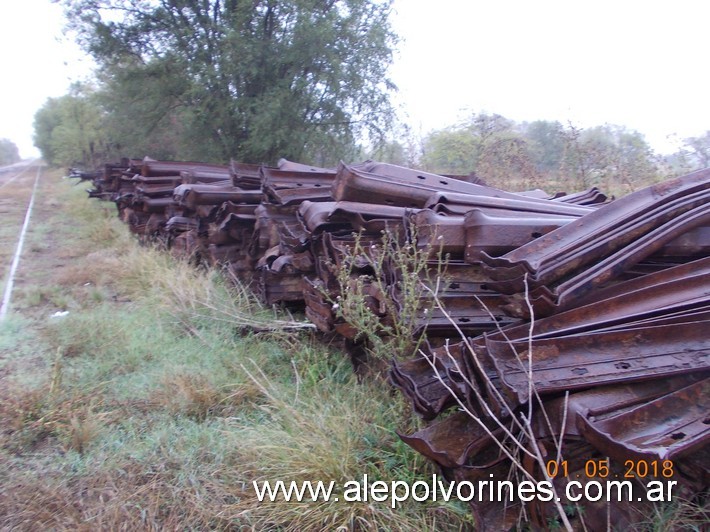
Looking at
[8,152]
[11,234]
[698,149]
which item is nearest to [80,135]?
[11,234]

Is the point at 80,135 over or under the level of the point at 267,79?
under

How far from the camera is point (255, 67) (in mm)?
15289

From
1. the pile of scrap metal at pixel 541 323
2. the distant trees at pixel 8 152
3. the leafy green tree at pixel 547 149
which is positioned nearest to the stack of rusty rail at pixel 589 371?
the pile of scrap metal at pixel 541 323

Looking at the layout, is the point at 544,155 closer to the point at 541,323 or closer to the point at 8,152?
the point at 541,323

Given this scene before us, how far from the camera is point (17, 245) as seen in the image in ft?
39.7

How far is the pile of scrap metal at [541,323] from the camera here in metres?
2.29

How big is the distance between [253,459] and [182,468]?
42cm

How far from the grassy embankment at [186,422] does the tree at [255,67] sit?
405 inches

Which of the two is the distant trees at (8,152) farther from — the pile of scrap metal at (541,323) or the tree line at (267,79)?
the pile of scrap metal at (541,323)

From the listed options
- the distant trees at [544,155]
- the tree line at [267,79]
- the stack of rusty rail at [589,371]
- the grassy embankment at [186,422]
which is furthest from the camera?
the tree line at [267,79]

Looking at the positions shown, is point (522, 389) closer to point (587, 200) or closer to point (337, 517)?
point (337, 517)

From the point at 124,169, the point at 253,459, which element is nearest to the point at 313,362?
the point at 253,459

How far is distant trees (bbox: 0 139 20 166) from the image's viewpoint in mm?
108319

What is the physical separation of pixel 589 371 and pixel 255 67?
571 inches
